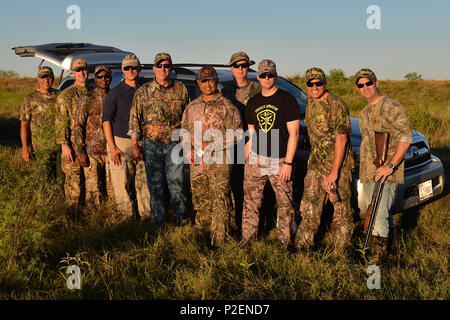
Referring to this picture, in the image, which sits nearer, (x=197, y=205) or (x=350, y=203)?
(x=350, y=203)

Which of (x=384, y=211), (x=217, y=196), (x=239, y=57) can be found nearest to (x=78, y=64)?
(x=239, y=57)

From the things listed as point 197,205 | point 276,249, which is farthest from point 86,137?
point 276,249

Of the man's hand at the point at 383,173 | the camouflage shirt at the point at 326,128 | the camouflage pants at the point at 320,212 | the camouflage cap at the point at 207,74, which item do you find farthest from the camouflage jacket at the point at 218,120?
the man's hand at the point at 383,173

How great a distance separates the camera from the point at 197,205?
4.97m

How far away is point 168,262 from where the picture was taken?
422cm

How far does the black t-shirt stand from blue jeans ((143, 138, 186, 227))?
3.61ft

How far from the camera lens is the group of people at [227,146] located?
169 inches

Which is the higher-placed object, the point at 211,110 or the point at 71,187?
the point at 211,110

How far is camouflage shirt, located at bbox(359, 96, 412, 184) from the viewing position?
4.08 metres

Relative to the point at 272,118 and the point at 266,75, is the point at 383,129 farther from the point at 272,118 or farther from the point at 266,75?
the point at 266,75
